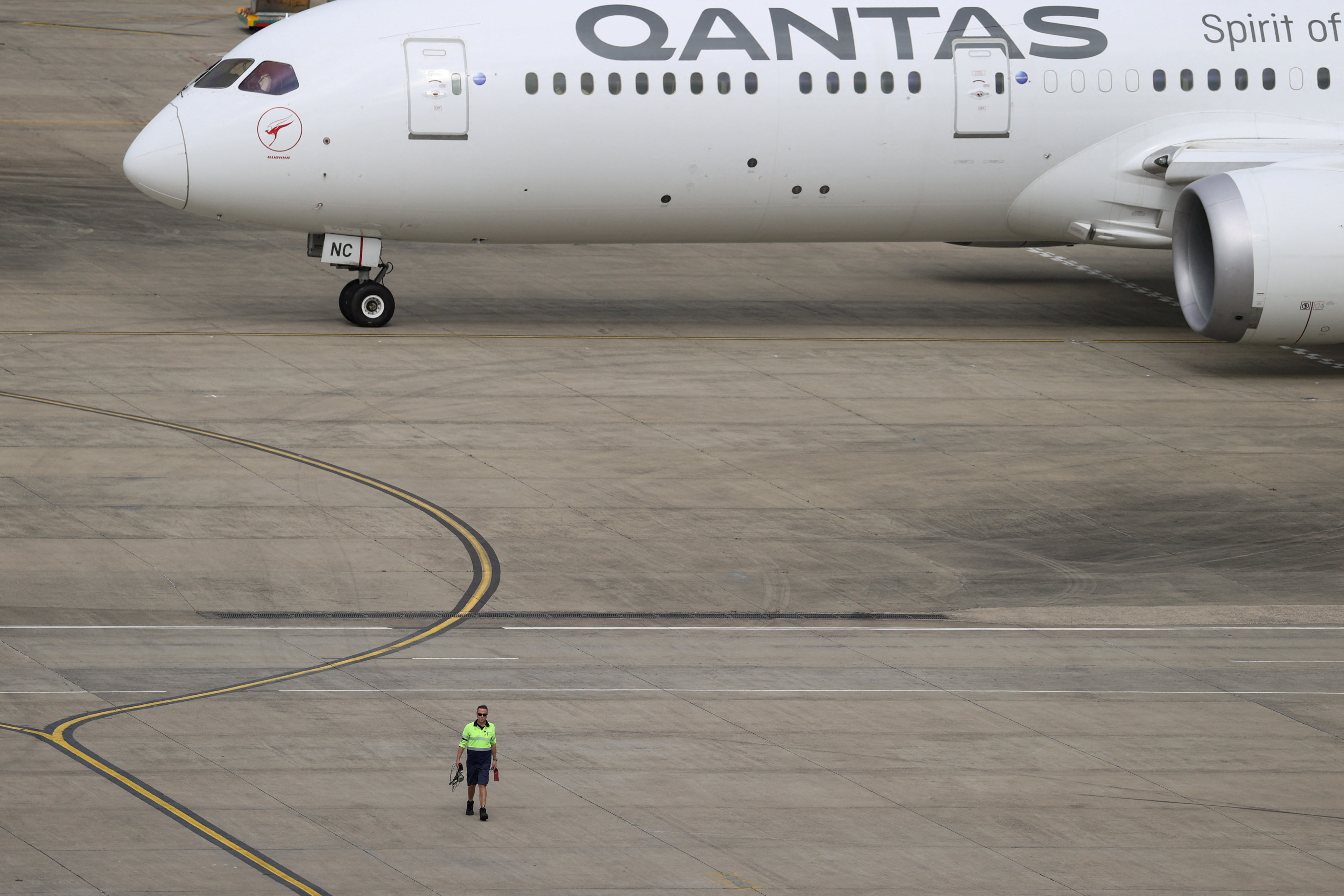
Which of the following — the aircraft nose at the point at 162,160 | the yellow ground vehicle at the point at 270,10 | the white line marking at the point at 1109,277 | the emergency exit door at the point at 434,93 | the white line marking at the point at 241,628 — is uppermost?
the yellow ground vehicle at the point at 270,10

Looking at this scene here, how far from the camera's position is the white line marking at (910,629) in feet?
79.5

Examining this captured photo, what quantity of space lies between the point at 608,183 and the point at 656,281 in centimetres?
642

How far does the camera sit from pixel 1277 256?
113 feet

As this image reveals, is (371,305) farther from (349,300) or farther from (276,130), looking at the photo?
(276,130)

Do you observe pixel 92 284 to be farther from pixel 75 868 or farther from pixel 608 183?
pixel 75 868

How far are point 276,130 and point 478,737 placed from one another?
18.7 m

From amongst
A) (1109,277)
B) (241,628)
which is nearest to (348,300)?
(241,628)

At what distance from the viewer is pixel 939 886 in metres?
17.8

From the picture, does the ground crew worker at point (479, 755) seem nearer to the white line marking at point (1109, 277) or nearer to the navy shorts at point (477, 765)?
the navy shorts at point (477, 765)

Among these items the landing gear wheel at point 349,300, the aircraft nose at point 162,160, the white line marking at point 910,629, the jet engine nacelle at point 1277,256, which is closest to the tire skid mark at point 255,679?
the white line marking at point 910,629

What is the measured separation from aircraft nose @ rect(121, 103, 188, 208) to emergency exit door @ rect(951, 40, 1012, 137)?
45.1 feet

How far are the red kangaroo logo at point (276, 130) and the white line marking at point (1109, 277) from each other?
17.3m

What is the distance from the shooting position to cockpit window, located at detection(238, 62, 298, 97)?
35.1 metres

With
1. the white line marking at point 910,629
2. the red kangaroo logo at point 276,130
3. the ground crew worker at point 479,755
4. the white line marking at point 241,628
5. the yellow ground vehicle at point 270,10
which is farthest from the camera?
the yellow ground vehicle at point 270,10
